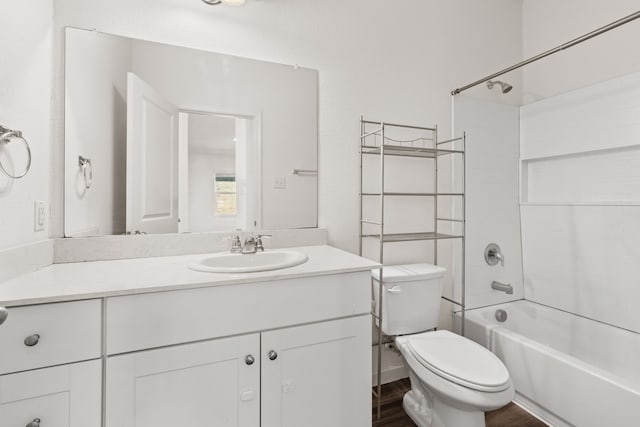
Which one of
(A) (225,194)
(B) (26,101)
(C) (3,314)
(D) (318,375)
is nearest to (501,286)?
(D) (318,375)

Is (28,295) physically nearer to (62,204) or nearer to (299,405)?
(62,204)

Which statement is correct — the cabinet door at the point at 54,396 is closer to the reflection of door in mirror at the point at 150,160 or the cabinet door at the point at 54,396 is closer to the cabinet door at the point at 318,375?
the cabinet door at the point at 318,375

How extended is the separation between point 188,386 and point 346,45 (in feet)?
6.17

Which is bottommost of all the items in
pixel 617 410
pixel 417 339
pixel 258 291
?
pixel 617 410

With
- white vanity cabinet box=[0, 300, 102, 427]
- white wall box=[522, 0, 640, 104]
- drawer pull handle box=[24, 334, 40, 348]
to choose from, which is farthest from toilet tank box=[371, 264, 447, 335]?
white wall box=[522, 0, 640, 104]

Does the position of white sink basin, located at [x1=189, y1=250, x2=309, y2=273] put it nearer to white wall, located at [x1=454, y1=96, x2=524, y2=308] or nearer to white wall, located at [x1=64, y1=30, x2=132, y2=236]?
white wall, located at [x1=64, y1=30, x2=132, y2=236]

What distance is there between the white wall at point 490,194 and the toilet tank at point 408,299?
0.61m

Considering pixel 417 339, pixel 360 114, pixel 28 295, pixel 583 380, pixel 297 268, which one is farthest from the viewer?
pixel 360 114

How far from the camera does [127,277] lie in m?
1.04

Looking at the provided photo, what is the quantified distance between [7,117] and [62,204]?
16.2 inches

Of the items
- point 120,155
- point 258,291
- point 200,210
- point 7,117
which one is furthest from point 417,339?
point 7,117

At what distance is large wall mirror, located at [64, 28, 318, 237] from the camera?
1.32 metres

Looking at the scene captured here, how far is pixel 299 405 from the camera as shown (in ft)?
3.73

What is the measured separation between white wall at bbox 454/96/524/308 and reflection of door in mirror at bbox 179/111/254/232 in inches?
60.4
